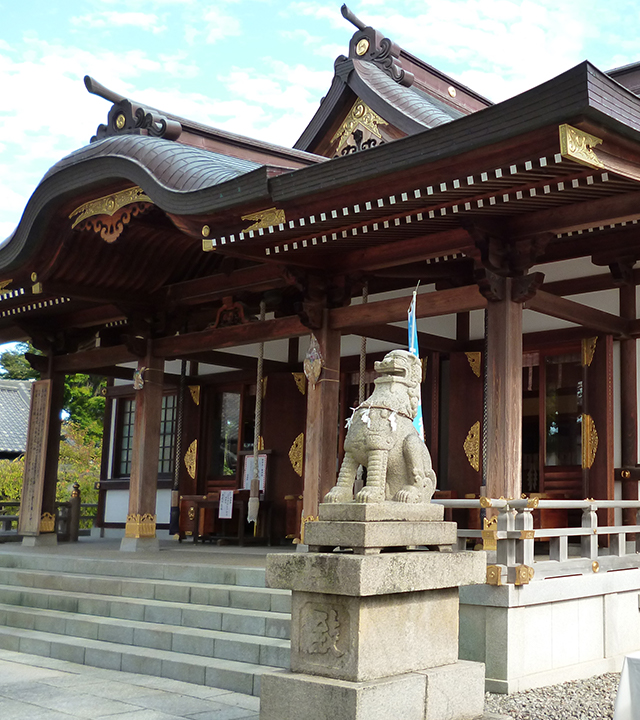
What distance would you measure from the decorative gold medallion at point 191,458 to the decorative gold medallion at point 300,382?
243 centimetres

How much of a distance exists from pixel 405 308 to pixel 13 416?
24669 mm

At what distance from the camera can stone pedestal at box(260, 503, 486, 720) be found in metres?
4.43

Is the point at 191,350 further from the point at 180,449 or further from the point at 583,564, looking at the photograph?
the point at 583,564

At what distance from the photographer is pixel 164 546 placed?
12.0 meters

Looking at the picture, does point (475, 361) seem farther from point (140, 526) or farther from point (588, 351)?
point (140, 526)

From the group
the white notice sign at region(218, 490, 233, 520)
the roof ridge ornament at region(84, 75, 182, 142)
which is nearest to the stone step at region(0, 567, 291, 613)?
the white notice sign at region(218, 490, 233, 520)

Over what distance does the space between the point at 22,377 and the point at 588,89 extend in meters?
33.4

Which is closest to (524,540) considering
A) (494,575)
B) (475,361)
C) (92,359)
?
(494,575)

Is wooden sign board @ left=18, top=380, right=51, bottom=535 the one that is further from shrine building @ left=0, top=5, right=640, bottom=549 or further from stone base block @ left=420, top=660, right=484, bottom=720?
stone base block @ left=420, top=660, right=484, bottom=720

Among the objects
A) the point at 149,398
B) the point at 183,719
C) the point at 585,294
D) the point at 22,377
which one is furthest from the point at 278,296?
the point at 22,377

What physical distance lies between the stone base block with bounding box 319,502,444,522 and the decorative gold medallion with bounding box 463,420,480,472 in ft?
18.4

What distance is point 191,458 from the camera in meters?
14.2

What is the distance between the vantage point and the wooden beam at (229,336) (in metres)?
9.98

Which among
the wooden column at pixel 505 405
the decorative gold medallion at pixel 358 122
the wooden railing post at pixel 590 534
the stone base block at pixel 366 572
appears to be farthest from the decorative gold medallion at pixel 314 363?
the stone base block at pixel 366 572
